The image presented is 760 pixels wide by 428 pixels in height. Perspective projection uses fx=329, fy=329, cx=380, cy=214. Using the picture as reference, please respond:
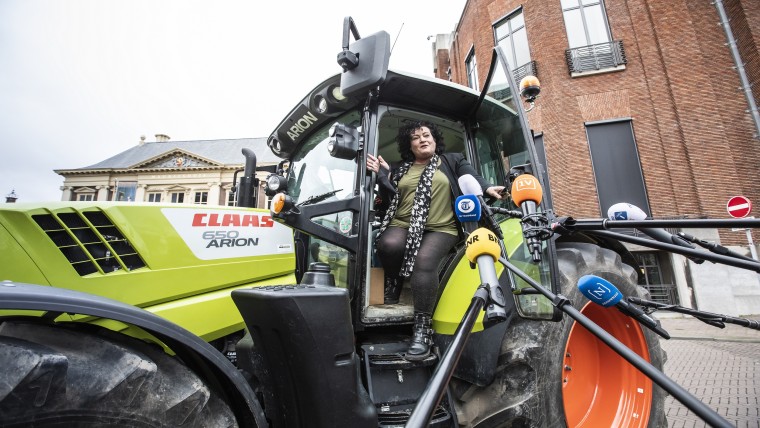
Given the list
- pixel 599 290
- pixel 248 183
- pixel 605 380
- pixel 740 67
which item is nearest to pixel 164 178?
pixel 248 183

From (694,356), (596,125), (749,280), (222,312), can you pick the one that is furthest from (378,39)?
(749,280)

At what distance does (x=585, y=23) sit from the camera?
10836 millimetres

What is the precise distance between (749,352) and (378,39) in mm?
7552

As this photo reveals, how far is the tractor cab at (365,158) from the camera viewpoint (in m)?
1.85

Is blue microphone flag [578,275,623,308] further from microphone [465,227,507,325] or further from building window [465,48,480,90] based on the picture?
building window [465,48,480,90]

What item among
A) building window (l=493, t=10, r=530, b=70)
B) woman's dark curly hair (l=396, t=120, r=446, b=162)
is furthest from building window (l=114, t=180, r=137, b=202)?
woman's dark curly hair (l=396, t=120, r=446, b=162)

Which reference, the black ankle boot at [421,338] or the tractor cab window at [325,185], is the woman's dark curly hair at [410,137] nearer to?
the tractor cab window at [325,185]

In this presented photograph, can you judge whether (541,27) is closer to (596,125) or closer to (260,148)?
(596,125)

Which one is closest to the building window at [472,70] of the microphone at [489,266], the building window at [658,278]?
the building window at [658,278]

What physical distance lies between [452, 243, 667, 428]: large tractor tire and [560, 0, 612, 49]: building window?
11308 mm

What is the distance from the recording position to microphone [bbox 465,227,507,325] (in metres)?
1.15

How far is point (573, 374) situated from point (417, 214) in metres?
1.59

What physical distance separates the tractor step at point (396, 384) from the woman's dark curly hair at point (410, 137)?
151cm

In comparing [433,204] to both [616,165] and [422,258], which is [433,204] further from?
[616,165]
